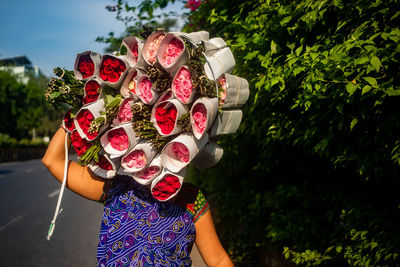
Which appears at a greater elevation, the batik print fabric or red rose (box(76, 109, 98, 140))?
red rose (box(76, 109, 98, 140))

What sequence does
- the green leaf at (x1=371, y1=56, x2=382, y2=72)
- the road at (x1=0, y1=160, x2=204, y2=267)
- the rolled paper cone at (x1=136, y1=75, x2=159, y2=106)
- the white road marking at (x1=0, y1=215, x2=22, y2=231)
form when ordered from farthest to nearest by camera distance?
the white road marking at (x1=0, y1=215, x2=22, y2=231) → the road at (x1=0, y1=160, x2=204, y2=267) → the rolled paper cone at (x1=136, y1=75, x2=159, y2=106) → the green leaf at (x1=371, y1=56, x2=382, y2=72)

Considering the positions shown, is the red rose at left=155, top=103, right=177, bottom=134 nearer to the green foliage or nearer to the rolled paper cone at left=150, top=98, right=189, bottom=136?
the rolled paper cone at left=150, top=98, right=189, bottom=136

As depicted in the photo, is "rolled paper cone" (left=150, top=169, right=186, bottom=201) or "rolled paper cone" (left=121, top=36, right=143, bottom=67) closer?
"rolled paper cone" (left=150, top=169, right=186, bottom=201)

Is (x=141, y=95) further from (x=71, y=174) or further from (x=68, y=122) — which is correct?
(x=71, y=174)

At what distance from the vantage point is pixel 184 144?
186 centimetres

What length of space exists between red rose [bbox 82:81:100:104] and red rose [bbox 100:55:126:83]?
7cm

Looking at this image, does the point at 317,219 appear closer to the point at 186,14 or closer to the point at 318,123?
the point at 318,123

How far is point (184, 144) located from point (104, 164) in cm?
59

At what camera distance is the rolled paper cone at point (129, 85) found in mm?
2086

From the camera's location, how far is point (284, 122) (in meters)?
2.83

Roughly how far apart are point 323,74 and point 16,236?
7402mm

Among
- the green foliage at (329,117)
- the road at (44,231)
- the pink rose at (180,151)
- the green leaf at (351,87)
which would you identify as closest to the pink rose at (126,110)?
the pink rose at (180,151)

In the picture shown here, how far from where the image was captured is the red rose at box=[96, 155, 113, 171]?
7.09 feet

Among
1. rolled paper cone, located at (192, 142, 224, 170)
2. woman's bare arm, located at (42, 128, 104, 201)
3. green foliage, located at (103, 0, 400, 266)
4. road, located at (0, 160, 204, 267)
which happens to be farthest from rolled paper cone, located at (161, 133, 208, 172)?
road, located at (0, 160, 204, 267)
